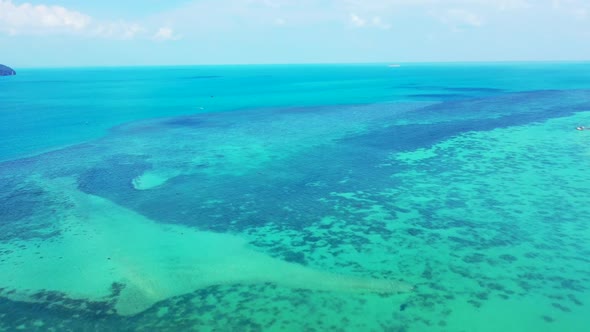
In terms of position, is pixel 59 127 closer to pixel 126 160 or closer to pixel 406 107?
pixel 126 160

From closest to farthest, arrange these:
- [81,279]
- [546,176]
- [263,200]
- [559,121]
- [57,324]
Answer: [57,324], [81,279], [263,200], [546,176], [559,121]

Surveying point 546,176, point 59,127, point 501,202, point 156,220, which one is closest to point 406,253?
point 501,202

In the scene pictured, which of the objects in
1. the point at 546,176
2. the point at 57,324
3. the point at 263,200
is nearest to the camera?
the point at 57,324

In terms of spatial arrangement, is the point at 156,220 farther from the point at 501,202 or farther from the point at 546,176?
the point at 546,176

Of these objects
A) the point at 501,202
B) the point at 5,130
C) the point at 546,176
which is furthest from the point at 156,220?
the point at 5,130

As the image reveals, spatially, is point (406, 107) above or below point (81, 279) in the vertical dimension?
above

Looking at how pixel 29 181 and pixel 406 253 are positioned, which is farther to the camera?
pixel 29 181
